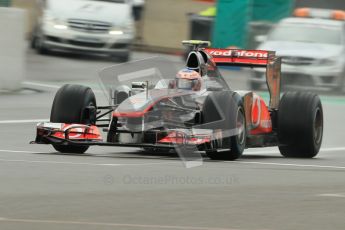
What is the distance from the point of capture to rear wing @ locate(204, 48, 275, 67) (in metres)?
15.0

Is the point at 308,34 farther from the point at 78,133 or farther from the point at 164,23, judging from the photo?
the point at 78,133

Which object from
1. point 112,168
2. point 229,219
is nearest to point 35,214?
point 229,219

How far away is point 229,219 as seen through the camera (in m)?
8.71

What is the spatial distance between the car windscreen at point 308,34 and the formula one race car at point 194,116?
38.8 feet

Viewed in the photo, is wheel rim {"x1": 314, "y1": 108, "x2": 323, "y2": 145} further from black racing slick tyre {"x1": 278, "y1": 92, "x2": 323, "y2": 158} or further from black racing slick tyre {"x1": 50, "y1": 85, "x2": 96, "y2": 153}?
black racing slick tyre {"x1": 50, "y1": 85, "x2": 96, "y2": 153}

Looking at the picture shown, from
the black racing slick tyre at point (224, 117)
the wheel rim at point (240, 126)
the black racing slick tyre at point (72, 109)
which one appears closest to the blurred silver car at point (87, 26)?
the black racing slick tyre at point (72, 109)

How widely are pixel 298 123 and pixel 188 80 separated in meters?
1.72

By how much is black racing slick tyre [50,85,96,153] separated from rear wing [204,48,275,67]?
2052mm

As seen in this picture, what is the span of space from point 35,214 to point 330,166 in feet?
19.1

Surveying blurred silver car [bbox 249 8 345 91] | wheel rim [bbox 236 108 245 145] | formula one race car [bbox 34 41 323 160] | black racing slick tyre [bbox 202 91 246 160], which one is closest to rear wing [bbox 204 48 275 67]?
formula one race car [bbox 34 41 323 160]

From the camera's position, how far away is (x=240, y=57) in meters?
15.1

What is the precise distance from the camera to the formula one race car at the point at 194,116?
12.9 meters

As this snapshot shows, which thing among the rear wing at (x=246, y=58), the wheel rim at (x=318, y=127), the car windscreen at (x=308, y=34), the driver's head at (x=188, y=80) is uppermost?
the rear wing at (x=246, y=58)

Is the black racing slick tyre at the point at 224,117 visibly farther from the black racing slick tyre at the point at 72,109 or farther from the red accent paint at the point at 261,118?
the black racing slick tyre at the point at 72,109
